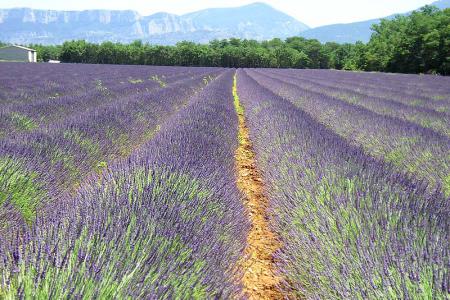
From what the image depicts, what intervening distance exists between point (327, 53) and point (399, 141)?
83227 mm

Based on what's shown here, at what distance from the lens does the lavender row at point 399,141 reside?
14.8 ft

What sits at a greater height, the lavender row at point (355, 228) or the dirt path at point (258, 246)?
the lavender row at point (355, 228)

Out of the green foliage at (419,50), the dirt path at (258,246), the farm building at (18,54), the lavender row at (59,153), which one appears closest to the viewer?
the dirt path at (258,246)

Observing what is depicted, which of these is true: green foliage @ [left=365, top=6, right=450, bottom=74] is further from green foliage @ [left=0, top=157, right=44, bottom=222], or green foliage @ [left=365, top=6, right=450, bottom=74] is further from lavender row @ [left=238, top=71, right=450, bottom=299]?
green foliage @ [left=0, top=157, right=44, bottom=222]

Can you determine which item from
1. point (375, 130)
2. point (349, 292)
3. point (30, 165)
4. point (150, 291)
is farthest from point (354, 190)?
point (375, 130)

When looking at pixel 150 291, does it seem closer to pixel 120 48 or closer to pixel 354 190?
pixel 354 190

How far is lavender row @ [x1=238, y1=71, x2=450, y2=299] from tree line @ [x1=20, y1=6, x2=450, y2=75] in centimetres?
4078

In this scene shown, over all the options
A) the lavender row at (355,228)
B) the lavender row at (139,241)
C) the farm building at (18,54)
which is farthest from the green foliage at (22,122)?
the farm building at (18,54)

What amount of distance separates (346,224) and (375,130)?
471 centimetres

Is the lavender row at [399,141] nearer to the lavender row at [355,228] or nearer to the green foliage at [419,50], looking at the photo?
the lavender row at [355,228]

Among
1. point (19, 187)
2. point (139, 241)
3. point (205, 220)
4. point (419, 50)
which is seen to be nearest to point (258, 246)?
point (205, 220)

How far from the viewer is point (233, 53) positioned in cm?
7312

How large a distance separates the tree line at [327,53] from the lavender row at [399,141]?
1419 inches

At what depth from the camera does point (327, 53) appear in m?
83.6
